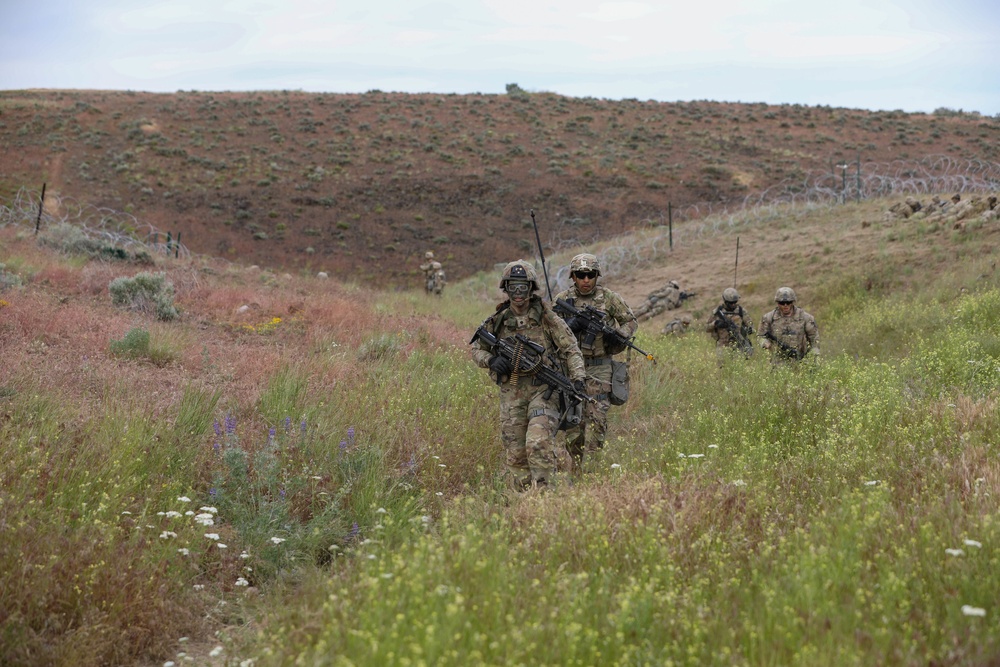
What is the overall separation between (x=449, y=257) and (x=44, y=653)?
30561 millimetres

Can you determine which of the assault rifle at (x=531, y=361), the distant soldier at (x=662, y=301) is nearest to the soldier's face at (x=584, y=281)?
the assault rifle at (x=531, y=361)

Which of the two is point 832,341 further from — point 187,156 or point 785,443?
point 187,156

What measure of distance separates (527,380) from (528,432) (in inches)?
20.6

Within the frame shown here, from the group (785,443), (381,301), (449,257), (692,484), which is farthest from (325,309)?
(449,257)

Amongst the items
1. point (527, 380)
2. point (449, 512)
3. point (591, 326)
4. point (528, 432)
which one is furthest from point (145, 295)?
point (449, 512)

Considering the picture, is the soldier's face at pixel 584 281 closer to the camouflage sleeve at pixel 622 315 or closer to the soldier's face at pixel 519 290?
the camouflage sleeve at pixel 622 315

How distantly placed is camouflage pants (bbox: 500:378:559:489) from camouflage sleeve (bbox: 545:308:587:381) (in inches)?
10.7

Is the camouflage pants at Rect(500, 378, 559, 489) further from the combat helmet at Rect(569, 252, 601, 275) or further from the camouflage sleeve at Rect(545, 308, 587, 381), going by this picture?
the combat helmet at Rect(569, 252, 601, 275)

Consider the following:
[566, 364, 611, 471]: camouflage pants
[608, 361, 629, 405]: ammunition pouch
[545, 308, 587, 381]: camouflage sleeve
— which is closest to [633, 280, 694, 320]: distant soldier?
[608, 361, 629, 405]: ammunition pouch

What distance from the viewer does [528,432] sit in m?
6.28

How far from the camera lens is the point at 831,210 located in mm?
24047

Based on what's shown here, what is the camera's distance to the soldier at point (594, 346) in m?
7.21

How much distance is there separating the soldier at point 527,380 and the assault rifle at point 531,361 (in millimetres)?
50

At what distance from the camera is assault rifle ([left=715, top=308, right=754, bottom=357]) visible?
11.9 meters
